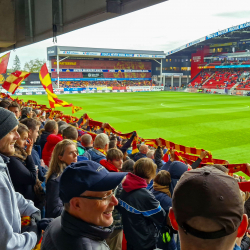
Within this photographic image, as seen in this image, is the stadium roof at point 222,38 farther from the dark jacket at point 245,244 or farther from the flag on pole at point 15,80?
the dark jacket at point 245,244

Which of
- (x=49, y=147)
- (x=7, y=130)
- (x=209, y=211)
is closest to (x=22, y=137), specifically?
(x=49, y=147)

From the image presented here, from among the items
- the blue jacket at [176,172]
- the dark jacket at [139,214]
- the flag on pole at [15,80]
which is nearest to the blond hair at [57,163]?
the dark jacket at [139,214]

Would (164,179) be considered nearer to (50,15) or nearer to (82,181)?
(82,181)

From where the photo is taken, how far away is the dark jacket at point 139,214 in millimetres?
2959

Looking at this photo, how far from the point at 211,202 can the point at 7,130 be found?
6.16 ft

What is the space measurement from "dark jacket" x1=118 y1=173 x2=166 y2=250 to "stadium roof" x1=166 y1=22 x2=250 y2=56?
176ft

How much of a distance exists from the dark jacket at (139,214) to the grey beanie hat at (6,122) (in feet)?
4.34

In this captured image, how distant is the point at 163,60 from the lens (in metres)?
75.4

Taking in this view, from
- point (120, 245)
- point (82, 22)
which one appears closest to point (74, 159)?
point (120, 245)

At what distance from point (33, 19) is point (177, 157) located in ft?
20.7

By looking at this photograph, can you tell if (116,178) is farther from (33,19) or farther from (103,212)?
(33,19)

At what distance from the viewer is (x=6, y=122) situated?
241 cm

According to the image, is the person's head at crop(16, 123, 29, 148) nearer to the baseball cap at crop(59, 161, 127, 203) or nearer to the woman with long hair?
the woman with long hair

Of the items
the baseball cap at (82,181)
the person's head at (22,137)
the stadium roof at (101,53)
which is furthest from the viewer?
the stadium roof at (101,53)
